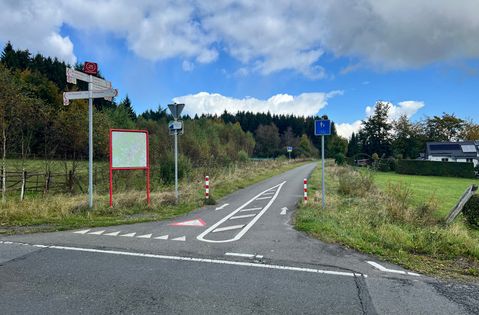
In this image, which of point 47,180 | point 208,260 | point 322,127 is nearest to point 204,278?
point 208,260

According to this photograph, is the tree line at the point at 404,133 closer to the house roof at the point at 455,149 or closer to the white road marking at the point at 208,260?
the house roof at the point at 455,149

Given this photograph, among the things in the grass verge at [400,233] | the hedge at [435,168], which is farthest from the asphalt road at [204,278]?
the hedge at [435,168]

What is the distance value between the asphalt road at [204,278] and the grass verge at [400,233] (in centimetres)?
56

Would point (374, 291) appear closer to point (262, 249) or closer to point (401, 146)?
point (262, 249)

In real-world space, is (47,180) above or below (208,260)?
above

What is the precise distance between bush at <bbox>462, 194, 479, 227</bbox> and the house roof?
62478 mm

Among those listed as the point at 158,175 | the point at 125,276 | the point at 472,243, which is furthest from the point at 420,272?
the point at 158,175

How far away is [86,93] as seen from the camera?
32.2 feet

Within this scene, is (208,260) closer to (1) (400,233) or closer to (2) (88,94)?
(1) (400,233)

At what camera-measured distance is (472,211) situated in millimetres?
10078

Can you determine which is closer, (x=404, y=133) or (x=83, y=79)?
(x=83, y=79)

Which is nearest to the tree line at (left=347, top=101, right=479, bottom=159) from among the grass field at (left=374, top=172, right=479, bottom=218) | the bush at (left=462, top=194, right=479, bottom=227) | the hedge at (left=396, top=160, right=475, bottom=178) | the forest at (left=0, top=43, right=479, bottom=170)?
the forest at (left=0, top=43, right=479, bottom=170)

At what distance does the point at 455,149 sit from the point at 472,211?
6430 cm

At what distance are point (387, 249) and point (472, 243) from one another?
1.93 metres
